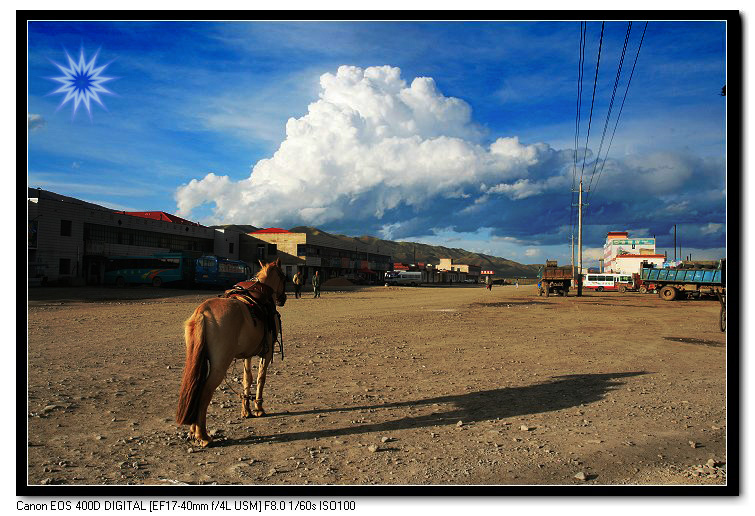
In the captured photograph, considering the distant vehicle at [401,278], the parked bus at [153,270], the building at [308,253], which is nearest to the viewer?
the parked bus at [153,270]

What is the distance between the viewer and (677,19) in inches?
141

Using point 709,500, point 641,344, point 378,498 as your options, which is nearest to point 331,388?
point 378,498

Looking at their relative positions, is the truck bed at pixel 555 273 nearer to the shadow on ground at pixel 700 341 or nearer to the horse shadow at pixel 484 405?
the shadow on ground at pixel 700 341

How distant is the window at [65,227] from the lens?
44.8 m

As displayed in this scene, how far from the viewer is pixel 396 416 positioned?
6051 mm

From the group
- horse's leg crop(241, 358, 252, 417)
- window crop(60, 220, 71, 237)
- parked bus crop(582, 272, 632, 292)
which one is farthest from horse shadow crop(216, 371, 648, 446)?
parked bus crop(582, 272, 632, 292)

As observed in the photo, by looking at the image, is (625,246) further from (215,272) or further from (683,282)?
(215,272)

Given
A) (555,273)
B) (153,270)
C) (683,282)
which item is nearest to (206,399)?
(683,282)

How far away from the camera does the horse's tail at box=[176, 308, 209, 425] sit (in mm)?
4598

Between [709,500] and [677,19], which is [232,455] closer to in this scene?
[709,500]

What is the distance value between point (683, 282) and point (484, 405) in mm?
39723

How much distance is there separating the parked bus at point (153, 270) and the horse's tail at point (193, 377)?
43108 millimetres

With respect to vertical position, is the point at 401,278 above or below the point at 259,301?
below

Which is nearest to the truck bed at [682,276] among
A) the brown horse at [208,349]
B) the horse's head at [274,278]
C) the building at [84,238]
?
the horse's head at [274,278]
